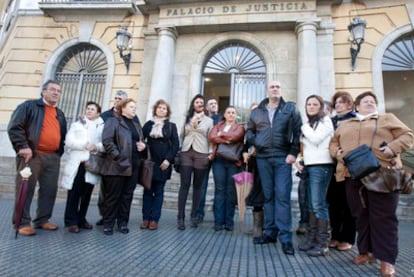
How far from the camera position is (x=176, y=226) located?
442 cm

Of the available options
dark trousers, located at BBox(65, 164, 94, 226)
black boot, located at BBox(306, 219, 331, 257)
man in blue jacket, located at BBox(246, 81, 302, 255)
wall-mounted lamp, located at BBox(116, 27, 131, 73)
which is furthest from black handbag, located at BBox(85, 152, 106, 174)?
wall-mounted lamp, located at BBox(116, 27, 131, 73)

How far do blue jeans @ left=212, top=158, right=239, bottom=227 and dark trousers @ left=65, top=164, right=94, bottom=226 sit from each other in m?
1.90

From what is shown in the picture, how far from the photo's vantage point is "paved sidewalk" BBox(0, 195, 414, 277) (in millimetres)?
2467

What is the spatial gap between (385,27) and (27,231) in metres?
10.8

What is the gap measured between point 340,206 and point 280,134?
124 centimetres

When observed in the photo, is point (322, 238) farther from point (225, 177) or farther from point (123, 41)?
point (123, 41)

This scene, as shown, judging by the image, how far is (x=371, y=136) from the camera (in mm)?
2857

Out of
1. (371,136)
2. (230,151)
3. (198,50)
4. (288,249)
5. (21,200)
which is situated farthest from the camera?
(198,50)

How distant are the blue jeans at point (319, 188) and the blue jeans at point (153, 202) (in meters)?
2.20

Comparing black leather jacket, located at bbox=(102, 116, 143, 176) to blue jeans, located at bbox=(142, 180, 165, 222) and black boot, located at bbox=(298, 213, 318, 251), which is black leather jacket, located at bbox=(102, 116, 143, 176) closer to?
blue jeans, located at bbox=(142, 180, 165, 222)

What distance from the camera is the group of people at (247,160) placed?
115 inches

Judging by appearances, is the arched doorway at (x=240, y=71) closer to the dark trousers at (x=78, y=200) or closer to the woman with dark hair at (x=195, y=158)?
the woman with dark hair at (x=195, y=158)

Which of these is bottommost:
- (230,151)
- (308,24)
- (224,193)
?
(224,193)

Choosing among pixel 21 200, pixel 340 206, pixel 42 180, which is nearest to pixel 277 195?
pixel 340 206
